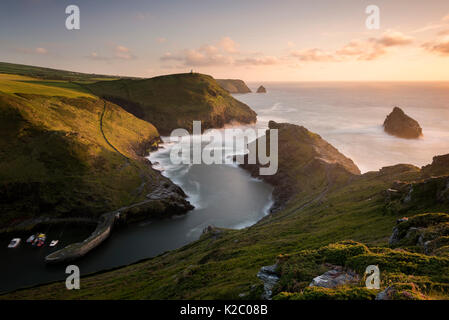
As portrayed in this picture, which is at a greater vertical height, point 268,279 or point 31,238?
point 268,279

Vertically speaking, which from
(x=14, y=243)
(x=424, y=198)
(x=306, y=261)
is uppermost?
(x=424, y=198)

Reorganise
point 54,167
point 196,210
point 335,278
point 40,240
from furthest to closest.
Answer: point 196,210 < point 54,167 < point 40,240 < point 335,278

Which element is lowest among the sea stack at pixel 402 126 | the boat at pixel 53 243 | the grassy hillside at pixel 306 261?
the boat at pixel 53 243

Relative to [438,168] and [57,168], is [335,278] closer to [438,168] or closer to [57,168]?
[438,168]

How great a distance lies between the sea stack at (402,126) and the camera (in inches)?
6462

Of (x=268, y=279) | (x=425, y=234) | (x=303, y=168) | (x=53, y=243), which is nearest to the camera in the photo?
(x=268, y=279)

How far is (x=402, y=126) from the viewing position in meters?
168

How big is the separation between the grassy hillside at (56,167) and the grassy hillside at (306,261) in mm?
34743

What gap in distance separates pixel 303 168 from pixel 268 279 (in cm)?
9070

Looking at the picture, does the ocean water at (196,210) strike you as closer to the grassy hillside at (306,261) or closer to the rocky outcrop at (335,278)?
the grassy hillside at (306,261)

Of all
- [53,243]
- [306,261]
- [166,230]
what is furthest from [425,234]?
[53,243]

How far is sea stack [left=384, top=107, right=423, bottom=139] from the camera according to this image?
164125 millimetres

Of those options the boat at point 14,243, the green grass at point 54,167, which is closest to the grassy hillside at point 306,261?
the boat at point 14,243
